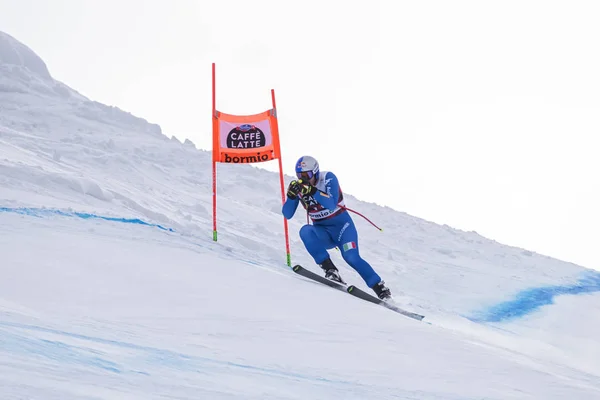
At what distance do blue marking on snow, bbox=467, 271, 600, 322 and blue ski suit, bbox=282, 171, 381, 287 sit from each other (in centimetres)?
244

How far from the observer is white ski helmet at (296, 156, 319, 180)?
7.10 m

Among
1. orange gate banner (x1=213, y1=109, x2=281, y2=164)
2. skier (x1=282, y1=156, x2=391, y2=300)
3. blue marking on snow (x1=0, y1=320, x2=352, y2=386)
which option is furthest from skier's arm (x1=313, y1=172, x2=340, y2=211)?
blue marking on snow (x1=0, y1=320, x2=352, y2=386)

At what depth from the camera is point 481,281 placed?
1113cm

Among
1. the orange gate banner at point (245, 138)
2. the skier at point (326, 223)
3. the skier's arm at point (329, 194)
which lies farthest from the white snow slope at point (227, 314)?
Result: the orange gate banner at point (245, 138)

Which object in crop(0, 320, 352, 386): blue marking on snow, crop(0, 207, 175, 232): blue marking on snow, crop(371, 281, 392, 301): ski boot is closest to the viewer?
crop(0, 320, 352, 386): blue marking on snow

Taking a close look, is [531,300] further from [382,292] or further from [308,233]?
[308,233]

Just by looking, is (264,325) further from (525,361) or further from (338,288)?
(338,288)

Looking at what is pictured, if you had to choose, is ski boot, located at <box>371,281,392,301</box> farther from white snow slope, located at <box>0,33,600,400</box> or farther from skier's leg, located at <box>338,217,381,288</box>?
white snow slope, located at <box>0,33,600,400</box>

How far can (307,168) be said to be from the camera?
709cm

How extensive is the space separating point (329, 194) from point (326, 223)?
369 mm

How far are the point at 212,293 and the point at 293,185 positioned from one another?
264cm

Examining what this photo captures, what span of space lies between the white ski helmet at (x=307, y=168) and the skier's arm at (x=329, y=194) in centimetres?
15

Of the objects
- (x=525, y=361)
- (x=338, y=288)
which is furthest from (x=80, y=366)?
(x=338, y=288)

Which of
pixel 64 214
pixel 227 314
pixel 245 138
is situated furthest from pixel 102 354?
pixel 245 138
